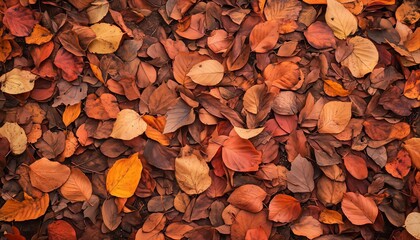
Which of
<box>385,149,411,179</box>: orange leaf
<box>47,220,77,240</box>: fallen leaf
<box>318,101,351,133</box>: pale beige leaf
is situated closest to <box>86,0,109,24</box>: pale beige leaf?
<box>47,220,77,240</box>: fallen leaf

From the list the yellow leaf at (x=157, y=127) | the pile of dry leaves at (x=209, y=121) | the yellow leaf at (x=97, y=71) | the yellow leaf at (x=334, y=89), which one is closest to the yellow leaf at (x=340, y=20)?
the pile of dry leaves at (x=209, y=121)

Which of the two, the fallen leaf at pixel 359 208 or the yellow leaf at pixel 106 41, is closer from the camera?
the fallen leaf at pixel 359 208

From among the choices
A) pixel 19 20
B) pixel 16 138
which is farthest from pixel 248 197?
pixel 19 20

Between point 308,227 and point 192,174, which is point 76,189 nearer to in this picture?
point 192,174

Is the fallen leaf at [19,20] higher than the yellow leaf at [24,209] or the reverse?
higher

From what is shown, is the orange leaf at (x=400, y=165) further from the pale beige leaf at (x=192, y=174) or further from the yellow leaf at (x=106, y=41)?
the yellow leaf at (x=106, y=41)

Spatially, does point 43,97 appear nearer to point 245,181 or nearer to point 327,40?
point 245,181

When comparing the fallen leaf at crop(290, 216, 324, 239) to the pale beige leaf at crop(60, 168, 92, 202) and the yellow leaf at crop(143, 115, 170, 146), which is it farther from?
the pale beige leaf at crop(60, 168, 92, 202)
